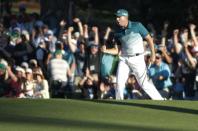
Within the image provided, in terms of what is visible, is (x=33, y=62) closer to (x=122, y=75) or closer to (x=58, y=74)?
(x=58, y=74)

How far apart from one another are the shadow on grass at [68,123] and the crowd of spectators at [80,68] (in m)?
6.47

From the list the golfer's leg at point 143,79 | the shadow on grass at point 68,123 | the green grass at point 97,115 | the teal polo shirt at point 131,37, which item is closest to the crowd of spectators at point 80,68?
the teal polo shirt at point 131,37

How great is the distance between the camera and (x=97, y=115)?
10828 mm

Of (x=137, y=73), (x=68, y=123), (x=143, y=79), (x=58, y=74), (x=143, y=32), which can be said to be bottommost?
(x=68, y=123)

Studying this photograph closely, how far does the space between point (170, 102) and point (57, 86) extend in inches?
229

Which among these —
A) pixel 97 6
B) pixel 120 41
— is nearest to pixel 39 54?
pixel 120 41

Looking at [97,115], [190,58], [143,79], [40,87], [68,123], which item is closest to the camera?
[68,123]

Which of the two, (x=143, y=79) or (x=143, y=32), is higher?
(x=143, y=32)

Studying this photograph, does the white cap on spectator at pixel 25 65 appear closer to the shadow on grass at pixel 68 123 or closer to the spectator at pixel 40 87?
the spectator at pixel 40 87

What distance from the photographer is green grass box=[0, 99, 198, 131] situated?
958 centimetres

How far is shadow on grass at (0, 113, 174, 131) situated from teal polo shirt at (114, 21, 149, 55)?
393 cm

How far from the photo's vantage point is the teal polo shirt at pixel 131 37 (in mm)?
13992

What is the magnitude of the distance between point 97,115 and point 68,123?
1059 millimetres

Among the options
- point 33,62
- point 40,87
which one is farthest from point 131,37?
point 33,62
